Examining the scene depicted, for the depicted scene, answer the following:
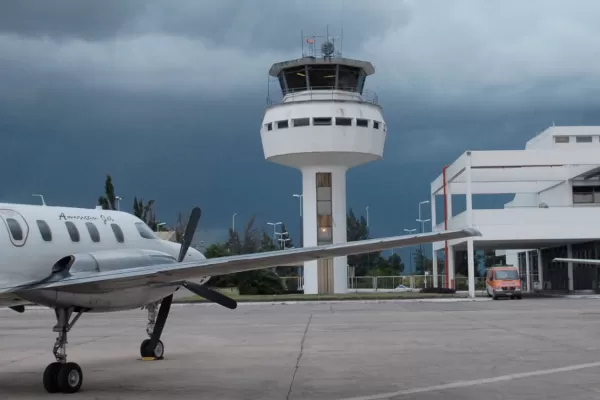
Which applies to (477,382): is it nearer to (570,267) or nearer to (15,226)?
(15,226)

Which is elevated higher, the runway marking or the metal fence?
the metal fence

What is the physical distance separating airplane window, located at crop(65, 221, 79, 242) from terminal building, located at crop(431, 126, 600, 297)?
1721 inches

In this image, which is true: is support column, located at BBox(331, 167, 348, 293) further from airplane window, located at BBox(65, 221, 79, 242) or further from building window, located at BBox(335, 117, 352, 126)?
airplane window, located at BBox(65, 221, 79, 242)

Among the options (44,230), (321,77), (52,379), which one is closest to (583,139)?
(321,77)

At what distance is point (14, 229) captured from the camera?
42.5ft

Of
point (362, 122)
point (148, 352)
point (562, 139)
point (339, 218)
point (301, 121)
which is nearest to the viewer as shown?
point (148, 352)

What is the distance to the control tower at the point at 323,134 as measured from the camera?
63125 millimetres

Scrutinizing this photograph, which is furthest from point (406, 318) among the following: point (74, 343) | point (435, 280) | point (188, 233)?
point (435, 280)

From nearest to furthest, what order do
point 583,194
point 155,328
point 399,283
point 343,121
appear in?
point 155,328, point 343,121, point 583,194, point 399,283

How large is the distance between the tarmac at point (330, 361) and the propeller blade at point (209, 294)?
136 cm

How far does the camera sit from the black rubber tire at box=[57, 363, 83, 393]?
12.6 metres

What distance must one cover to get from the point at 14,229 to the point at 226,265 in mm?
3850

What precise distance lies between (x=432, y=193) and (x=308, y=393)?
218 ft

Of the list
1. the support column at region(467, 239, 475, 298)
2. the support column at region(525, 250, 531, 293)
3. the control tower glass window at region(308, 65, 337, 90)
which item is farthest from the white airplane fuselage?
the support column at region(525, 250, 531, 293)
